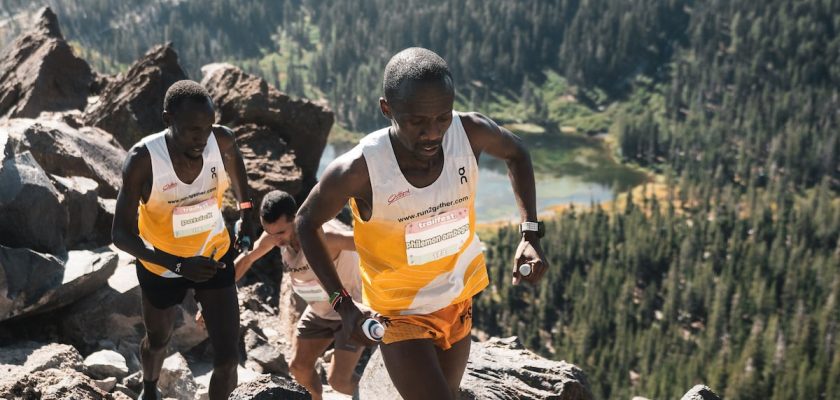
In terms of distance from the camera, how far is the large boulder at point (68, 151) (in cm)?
1340

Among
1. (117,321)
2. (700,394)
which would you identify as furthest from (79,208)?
(700,394)

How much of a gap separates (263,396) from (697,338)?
111 meters

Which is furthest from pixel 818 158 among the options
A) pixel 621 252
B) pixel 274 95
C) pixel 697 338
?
pixel 274 95

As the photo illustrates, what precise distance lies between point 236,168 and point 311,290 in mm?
1628

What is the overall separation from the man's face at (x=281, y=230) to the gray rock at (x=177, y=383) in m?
1.95

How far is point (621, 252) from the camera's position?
130250 mm

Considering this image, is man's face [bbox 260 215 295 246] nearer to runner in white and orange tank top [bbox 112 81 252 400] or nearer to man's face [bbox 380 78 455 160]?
runner in white and orange tank top [bbox 112 81 252 400]

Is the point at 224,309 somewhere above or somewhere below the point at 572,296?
Result: above

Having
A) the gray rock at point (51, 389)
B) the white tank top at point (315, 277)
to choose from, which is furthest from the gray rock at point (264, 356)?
the gray rock at point (51, 389)

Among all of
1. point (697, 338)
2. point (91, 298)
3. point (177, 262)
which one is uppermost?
point (177, 262)

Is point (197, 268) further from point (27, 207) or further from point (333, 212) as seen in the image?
point (27, 207)

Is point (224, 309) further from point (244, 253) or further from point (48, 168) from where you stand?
point (48, 168)

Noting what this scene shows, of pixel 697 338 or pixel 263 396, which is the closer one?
pixel 263 396

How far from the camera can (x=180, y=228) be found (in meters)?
7.73
